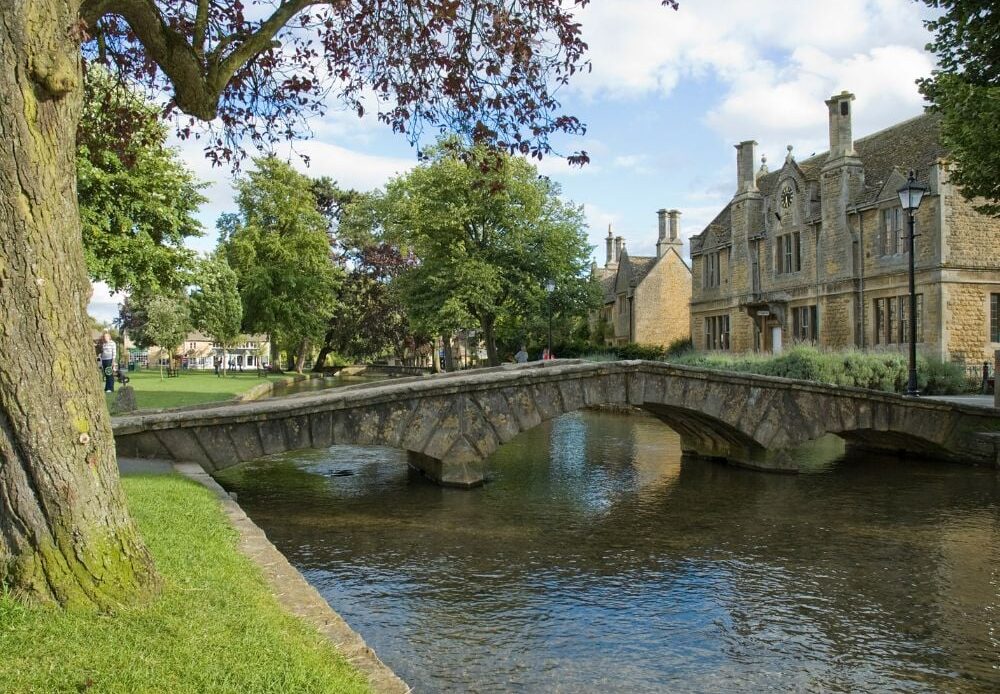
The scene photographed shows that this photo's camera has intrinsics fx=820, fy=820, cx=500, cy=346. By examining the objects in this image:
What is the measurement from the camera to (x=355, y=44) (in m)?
Answer: 9.48

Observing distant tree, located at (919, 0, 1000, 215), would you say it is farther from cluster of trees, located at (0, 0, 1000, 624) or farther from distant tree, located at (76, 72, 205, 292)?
distant tree, located at (76, 72, 205, 292)

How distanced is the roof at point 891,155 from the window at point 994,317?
201 inches

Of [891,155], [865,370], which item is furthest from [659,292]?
[865,370]

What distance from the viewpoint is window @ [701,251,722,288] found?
46.1 metres

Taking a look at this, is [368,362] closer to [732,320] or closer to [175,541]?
[732,320]

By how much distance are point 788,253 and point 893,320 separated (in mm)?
7929

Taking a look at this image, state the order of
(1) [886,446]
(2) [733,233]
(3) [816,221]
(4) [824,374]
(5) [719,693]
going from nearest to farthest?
(5) [719,693] < (1) [886,446] < (4) [824,374] < (3) [816,221] < (2) [733,233]

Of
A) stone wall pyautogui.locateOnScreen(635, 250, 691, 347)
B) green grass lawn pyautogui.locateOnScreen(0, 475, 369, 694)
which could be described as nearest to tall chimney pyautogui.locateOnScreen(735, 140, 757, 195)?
stone wall pyautogui.locateOnScreen(635, 250, 691, 347)

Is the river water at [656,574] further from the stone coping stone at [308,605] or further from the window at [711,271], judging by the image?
the window at [711,271]

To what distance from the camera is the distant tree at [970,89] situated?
49.5 ft

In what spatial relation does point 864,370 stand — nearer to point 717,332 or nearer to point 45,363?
point 717,332

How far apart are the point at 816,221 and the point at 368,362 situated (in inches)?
2090

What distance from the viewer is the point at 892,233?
3284cm

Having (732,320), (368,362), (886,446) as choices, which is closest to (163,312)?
(368,362)
